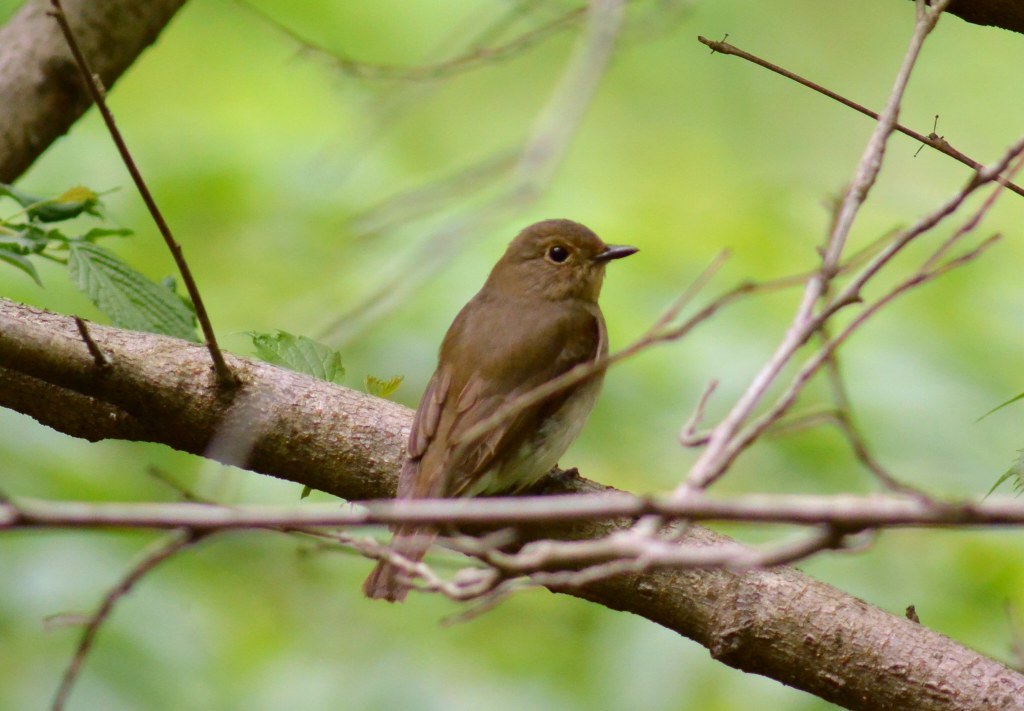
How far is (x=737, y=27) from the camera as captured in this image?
33.8ft

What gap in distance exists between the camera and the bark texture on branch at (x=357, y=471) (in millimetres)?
3211

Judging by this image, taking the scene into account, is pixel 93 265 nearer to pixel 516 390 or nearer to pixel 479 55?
pixel 516 390

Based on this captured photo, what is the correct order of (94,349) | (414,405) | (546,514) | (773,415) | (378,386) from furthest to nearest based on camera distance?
1. (414,405)
2. (378,386)
3. (94,349)
4. (773,415)
5. (546,514)

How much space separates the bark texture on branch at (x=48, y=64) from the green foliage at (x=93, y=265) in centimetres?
105

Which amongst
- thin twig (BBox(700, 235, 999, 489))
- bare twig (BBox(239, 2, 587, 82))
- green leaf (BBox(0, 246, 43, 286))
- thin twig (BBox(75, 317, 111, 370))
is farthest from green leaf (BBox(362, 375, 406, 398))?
thin twig (BBox(700, 235, 999, 489))

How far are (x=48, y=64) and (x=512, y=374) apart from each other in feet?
6.92

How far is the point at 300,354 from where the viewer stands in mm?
3814

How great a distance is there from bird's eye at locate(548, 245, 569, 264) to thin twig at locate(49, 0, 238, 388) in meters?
2.13

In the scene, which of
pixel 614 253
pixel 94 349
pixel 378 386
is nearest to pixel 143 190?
pixel 94 349

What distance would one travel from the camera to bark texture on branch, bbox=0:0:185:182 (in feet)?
15.6

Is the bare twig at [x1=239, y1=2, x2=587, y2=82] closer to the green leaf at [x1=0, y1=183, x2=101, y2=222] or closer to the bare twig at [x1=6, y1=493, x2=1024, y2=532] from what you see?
the green leaf at [x1=0, y1=183, x2=101, y2=222]

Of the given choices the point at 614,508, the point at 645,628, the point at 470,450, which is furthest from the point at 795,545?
the point at 645,628

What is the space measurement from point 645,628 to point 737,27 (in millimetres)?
7016

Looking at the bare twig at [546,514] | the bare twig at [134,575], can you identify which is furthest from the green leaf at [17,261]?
the bare twig at [546,514]
